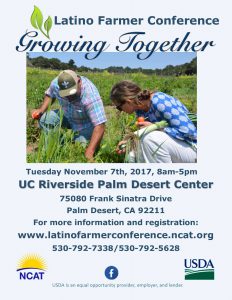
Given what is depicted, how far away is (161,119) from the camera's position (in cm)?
473

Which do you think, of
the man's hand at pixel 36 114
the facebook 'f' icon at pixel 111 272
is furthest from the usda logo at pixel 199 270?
the man's hand at pixel 36 114

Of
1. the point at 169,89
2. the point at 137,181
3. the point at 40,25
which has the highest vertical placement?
the point at 40,25

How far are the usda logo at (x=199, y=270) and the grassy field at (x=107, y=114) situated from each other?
0.92 meters

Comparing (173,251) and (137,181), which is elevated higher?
(137,181)

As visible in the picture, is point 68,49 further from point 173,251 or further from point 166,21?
point 173,251

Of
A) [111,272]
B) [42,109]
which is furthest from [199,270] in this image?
[42,109]

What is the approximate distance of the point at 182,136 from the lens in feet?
15.6

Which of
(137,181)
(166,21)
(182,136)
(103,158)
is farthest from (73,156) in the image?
(166,21)


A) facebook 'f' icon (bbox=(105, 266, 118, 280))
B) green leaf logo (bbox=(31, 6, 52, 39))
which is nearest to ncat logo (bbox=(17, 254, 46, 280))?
facebook 'f' icon (bbox=(105, 266, 118, 280))

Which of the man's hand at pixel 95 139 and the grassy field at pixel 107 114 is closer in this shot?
the grassy field at pixel 107 114

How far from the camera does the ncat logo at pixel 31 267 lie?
187 inches

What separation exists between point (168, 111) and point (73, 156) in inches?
30.5

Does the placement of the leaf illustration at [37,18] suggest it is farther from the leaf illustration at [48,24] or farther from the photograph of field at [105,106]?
the photograph of field at [105,106]

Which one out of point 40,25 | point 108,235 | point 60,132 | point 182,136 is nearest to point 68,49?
point 40,25
